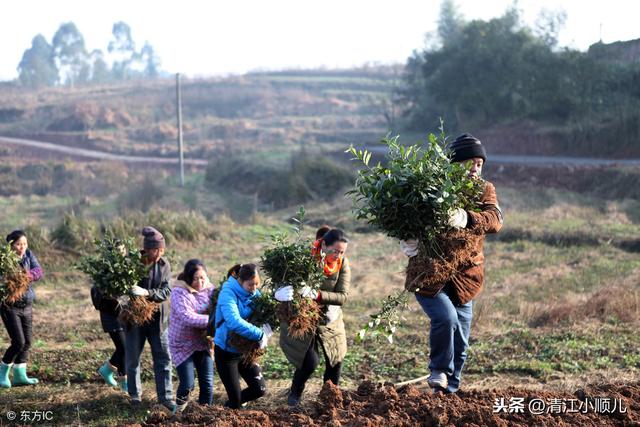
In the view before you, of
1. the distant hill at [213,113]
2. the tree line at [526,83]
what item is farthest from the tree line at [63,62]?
the tree line at [526,83]

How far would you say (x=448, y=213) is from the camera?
5.12 meters

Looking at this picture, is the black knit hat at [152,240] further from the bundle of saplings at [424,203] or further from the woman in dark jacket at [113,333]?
the bundle of saplings at [424,203]

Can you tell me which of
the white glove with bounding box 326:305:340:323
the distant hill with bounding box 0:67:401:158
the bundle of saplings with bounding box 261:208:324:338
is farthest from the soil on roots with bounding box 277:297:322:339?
the distant hill with bounding box 0:67:401:158

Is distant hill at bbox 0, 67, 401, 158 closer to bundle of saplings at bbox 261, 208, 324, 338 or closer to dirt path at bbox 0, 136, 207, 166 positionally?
dirt path at bbox 0, 136, 207, 166

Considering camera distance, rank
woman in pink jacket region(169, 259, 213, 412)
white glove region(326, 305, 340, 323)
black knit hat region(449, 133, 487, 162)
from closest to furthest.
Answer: black knit hat region(449, 133, 487, 162) < white glove region(326, 305, 340, 323) < woman in pink jacket region(169, 259, 213, 412)

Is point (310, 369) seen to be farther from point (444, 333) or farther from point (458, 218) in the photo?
point (458, 218)

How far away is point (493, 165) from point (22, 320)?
86.6 feet

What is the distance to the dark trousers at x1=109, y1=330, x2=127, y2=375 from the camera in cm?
762

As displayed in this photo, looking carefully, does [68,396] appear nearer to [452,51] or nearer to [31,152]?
[452,51]

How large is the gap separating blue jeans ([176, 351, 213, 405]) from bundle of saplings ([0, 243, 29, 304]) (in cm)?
226

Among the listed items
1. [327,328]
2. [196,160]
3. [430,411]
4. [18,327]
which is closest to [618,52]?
[196,160]

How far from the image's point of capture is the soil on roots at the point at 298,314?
5969 mm

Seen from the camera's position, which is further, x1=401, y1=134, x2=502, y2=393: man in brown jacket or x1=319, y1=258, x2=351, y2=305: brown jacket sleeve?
x1=319, y1=258, x2=351, y2=305: brown jacket sleeve

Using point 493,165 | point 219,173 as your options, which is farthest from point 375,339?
point 219,173
